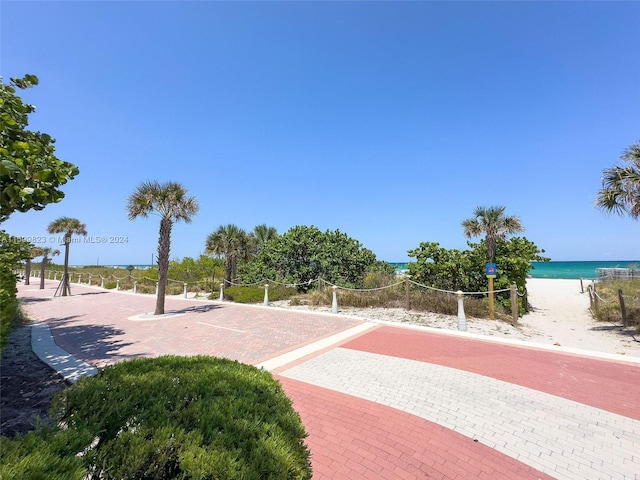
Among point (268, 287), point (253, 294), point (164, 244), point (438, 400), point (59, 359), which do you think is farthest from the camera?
point (268, 287)

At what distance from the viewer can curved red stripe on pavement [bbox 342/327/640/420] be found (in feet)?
16.1

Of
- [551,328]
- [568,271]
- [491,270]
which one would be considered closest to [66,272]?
[491,270]

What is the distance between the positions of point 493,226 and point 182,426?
15.5m

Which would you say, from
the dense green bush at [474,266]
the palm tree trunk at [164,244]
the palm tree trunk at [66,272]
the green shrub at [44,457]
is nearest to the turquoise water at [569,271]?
the dense green bush at [474,266]

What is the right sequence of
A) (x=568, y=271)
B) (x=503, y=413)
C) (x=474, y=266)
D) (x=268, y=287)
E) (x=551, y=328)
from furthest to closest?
1. (x=568, y=271)
2. (x=268, y=287)
3. (x=474, y=266)
4. (x=551, y=328)
5. (x=503, y=413)

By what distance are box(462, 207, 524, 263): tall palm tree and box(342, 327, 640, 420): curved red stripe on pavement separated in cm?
758

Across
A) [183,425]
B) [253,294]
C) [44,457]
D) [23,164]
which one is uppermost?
[23,164]

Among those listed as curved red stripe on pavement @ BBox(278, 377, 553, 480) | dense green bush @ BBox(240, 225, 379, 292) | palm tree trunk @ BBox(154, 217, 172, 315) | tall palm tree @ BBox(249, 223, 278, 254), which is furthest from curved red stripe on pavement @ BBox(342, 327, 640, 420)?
tall palm tree @ BBox(249, 223, 278, 254)

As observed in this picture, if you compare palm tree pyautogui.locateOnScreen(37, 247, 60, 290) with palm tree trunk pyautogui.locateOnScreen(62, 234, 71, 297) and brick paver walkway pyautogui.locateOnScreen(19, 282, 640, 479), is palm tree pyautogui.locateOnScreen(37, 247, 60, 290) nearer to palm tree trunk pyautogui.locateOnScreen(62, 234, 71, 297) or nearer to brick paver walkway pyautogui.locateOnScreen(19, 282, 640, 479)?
palm tree trunk pyautogui.locateOnScreen(62, 234, 71, 297)

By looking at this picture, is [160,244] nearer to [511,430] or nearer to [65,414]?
[65,414]

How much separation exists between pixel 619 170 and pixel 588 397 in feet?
27.3

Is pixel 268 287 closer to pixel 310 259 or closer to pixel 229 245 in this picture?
pixel 310 259

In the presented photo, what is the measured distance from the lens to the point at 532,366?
6.20 m

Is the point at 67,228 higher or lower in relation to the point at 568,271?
higher
